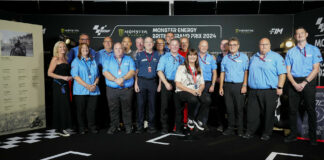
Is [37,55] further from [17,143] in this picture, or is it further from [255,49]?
[255,49]

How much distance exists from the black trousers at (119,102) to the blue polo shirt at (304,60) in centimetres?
250

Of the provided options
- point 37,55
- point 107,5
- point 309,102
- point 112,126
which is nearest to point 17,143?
point 112,126

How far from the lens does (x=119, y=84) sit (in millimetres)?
3973

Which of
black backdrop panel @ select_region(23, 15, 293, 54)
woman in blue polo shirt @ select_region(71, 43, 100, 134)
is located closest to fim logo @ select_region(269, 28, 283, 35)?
black backdrop panel @ select_region(23, 15, 293, 54)

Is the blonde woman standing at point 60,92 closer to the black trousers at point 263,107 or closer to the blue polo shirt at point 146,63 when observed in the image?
the blue polo shirt at point 146,63

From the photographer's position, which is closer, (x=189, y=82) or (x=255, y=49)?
(x=189, y=82)

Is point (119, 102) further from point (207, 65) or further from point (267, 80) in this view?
point (267, 80)

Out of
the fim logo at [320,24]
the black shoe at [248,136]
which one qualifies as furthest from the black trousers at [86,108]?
the fim logo at [320,24]

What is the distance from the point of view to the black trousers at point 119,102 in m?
4.08

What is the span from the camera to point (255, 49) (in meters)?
5.77

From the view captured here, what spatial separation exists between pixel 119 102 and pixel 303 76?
9.16ft

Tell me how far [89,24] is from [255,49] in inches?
152

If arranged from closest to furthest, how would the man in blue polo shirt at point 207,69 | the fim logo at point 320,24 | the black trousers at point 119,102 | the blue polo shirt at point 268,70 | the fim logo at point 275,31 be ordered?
the blue polo shirt at point 268,70, the black trousers at point 119,102, the man in blue polo shirt at point 207,69, the fim logo at point 320,24, the fim logo at point 275,31

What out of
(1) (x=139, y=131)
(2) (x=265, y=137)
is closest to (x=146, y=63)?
(1) (x=139, y=131)
